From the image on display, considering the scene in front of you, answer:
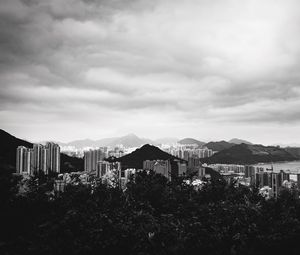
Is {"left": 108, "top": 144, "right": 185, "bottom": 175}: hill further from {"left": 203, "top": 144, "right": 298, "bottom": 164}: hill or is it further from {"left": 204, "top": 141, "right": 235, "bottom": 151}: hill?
{"left": 204, "top": 141, "right": 235, "bottom": 151}: hill

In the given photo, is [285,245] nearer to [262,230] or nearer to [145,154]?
[262,230]

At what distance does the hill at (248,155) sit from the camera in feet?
235

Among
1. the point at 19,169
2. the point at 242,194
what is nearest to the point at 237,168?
the point at 19,169

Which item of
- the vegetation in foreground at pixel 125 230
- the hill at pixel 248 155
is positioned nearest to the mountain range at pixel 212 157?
the hill at pixel 248 155

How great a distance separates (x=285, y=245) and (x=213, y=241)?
62.1 inches

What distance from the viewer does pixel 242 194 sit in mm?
9977

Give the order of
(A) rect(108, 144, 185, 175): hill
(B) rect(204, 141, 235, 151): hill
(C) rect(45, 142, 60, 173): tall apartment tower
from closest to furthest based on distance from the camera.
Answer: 1. (C) rect(45, 142, 60, 173): tall apartment tower
2. (A) rect(108, 144, 185, 175): hill
3. (B) rect(204, 141, 235, 151): hill

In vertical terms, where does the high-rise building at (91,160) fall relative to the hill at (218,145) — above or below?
below

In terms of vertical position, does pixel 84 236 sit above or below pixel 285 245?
above

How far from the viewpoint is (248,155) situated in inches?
3029

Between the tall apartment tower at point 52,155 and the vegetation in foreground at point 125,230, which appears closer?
the vegetation in foreground at point 125,230

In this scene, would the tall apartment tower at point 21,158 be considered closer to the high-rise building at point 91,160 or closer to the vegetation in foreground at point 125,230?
the high-rise building at point 91,160

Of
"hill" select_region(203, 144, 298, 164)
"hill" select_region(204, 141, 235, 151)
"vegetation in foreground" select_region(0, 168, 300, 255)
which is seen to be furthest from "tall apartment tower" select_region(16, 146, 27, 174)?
"hill" select_region(204, 141, 235, 151)

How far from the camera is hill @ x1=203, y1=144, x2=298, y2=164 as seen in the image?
2818 inches
